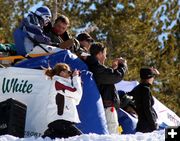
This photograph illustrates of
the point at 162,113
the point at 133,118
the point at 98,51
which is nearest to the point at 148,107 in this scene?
the point at 98,51

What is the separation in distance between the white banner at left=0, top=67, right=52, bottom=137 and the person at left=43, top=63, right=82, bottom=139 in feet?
1.20

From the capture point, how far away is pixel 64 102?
725cm

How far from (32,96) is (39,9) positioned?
1.47m

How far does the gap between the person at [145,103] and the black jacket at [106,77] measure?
17.3 inches

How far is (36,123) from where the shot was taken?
313 inches

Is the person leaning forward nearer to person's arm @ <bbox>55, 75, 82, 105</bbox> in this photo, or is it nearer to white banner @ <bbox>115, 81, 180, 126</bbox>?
person's arm @ <bbox>55, 75, 82, 105</bbox>

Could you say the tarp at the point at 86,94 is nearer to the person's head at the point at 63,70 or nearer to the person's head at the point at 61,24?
the person's head at the point at 61,24

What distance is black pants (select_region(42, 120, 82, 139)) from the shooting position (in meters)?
7.10

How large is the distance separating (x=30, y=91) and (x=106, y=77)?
1.02 metres

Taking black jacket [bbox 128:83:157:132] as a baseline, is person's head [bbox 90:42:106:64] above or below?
above

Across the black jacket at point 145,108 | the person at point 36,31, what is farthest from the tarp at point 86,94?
the black jacket at point 145,108

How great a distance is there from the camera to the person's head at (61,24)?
8.72 m

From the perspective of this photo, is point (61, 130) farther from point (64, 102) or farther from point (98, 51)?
point (98, 51)

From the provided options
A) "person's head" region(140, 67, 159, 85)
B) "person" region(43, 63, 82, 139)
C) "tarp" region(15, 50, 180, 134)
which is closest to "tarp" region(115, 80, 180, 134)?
"person's head" region(140, 67, 159, 85)
